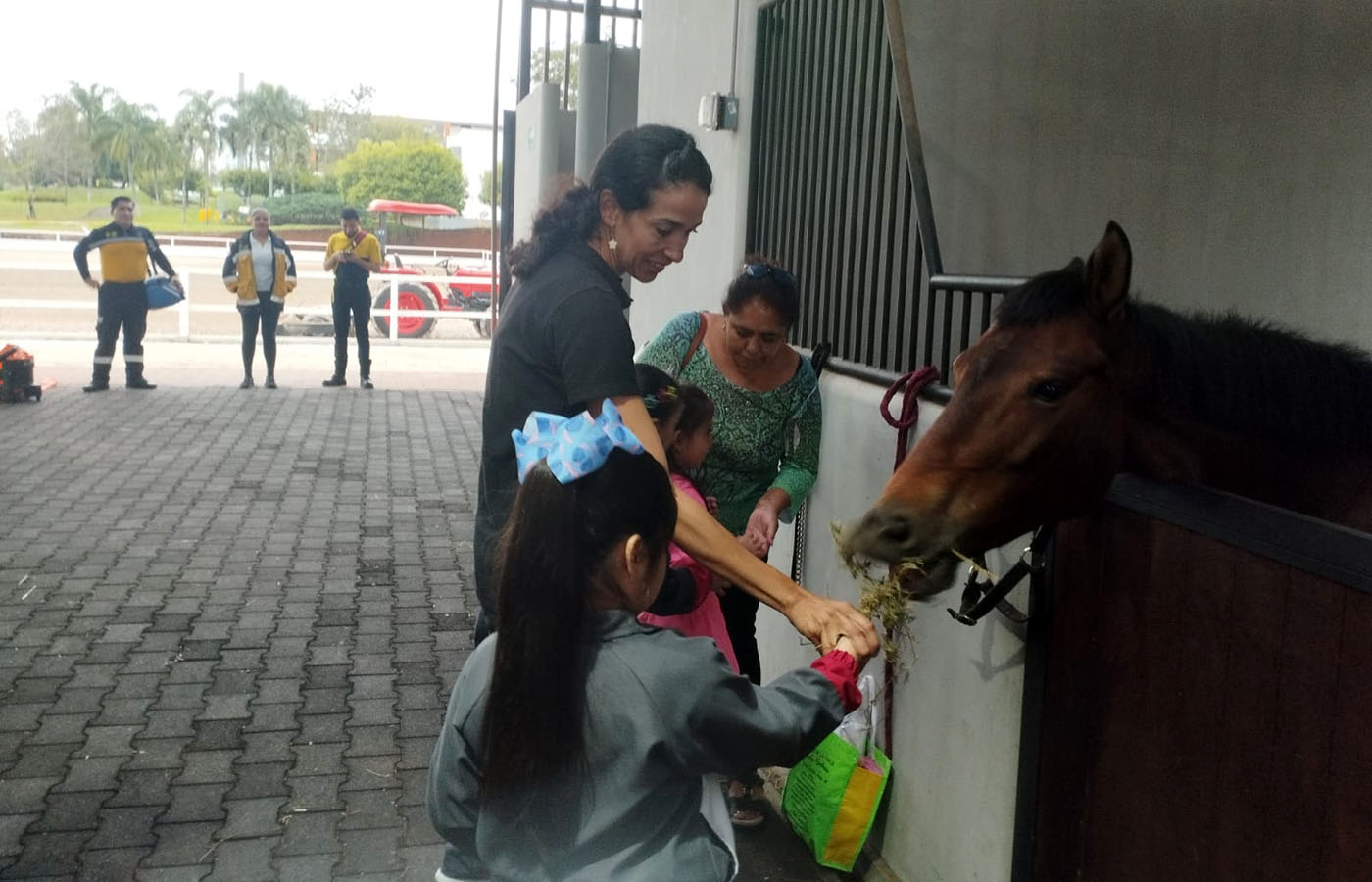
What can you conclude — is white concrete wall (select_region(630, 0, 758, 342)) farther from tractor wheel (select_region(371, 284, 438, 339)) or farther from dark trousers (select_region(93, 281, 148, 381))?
tractor wheel (select_region(371, 284, 438, 339))

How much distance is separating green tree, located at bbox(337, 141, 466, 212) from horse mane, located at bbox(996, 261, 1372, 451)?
64637 millimetres

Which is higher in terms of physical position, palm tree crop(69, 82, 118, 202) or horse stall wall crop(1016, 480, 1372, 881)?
palm tree crop(69, 82, 118, 202)

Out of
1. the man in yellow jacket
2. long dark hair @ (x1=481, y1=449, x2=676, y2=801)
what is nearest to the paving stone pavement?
long dark hair @ (x1=481, y1=449, x2=676, y2=801)

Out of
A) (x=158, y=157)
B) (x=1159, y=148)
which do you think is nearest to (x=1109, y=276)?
(x=1159, y=148)

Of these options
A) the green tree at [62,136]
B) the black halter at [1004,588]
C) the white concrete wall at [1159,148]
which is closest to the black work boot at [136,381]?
the white concrete wall at [1159,148]

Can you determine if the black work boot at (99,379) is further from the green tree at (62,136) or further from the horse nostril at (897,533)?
the green tree at (62,136)

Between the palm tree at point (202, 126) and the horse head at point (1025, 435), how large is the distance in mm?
81889

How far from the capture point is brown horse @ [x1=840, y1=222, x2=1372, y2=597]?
2.42 m

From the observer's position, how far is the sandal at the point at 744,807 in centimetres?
421

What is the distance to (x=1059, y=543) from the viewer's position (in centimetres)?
294

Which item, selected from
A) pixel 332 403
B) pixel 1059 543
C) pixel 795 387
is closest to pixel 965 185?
pixel 795 387

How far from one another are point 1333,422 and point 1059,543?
0.70 metres

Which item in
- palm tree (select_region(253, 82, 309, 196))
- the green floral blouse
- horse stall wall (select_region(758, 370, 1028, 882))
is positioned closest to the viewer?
horse stall wall (select_region(758, 370, 1028, 882))

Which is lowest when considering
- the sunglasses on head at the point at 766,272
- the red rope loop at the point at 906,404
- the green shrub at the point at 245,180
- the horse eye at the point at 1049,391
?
the red rope loop at the point at 906,404
